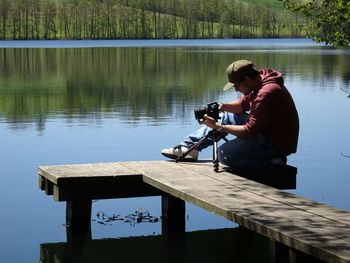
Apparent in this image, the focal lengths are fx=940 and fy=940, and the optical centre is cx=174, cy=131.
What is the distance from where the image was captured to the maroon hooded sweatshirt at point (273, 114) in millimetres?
11273

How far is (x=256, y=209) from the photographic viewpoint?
945 cm

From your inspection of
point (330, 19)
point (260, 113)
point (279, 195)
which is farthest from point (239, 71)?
point (330, 19)

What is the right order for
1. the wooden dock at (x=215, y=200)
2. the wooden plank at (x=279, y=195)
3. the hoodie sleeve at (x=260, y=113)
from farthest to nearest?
the hoodie sleeve at (x=260, y=113)
the wooden plank at (x=279, y=195)
the wooden dock at (x=215, y=200)

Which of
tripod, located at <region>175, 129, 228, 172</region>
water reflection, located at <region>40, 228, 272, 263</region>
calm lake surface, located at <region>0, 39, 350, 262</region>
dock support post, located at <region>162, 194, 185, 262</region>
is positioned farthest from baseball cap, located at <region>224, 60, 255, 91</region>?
calm lake surface, located at <region>0, 39, 350, 262</region>

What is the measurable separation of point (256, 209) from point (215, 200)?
61cm

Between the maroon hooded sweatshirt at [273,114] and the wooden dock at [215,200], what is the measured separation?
26.7 inches

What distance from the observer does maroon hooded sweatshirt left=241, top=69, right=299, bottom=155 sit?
444 inches

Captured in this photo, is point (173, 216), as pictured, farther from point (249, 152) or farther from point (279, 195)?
point (279, 195)

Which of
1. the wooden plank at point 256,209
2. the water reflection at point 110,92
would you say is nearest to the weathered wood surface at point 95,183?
the wooden plank at point 256,209

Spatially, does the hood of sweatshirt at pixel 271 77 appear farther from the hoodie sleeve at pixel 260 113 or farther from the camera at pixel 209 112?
the camera at pixel 209 112

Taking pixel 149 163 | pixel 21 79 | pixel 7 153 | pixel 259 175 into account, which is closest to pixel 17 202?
pixel 149 163

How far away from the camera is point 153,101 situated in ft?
116

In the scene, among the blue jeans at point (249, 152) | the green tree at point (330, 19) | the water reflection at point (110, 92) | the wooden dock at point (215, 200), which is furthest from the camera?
the water reflection at point (110, 92)

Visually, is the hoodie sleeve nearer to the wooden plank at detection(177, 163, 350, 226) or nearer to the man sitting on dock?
the man sitting on dock
